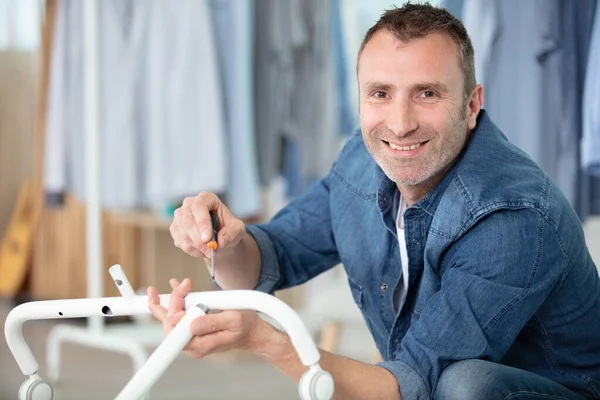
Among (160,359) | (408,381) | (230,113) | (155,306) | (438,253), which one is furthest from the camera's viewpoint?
(230,113)

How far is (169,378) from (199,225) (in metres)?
1.99

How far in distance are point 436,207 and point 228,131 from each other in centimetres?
188

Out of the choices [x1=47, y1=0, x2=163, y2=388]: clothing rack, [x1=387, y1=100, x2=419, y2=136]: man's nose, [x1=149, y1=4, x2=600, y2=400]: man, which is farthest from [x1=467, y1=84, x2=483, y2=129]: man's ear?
[x1=47, y1=0, x2=163, y2=388]: clothing rack

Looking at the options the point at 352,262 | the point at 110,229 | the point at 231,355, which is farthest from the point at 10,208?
the point at 352,262

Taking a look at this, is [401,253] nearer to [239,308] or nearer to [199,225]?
[199,225]

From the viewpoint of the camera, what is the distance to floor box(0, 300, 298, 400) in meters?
2.98

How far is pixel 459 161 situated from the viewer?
4.82ft

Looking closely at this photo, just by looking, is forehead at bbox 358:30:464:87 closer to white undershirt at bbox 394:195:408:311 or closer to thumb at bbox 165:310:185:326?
white undershirt at bbox 394:195:408:311

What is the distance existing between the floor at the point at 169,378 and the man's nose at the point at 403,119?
5.41 ft

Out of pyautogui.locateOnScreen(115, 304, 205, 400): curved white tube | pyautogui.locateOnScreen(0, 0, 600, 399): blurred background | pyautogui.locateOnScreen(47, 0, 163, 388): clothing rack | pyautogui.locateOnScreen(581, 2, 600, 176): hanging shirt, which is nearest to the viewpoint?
pyautogui.locateOnScreen(115, 304, 205, 400): curved white tube

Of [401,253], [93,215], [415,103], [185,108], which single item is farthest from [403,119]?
[93,215]

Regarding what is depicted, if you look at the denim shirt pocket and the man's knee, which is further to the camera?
the denim shirt pocket

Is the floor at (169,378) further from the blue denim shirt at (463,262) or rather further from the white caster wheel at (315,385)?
the white caster wheel at (315,385)

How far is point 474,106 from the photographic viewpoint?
1.53m
